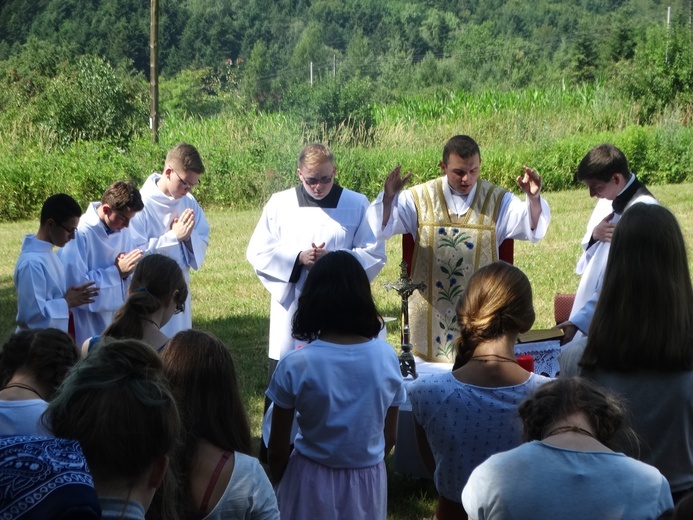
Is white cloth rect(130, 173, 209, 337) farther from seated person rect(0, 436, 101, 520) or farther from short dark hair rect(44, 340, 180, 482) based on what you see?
seated person rect(0, 436, 101, 520)

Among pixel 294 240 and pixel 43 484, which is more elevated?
pixel 43 484

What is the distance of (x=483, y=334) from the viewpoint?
3.00 m

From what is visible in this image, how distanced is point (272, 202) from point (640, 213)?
355cm

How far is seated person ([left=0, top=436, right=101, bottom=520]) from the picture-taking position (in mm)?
1580

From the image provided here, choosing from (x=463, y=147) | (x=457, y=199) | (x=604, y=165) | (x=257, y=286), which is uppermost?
(x=463, y=147)

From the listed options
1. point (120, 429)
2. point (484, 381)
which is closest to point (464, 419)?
point (484, 381)

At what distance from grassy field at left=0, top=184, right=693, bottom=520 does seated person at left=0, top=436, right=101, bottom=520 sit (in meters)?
3.56

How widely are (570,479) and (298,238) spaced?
3960 mm

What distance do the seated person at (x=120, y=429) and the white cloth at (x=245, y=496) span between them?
0.55 m

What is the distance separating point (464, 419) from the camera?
3.05 m

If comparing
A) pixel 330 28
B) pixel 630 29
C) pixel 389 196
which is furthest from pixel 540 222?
pixel 330 28

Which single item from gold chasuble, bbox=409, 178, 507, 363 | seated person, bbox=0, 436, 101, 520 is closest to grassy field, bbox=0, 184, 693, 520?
gold chasuble, bbox=409, 178, 507, 363

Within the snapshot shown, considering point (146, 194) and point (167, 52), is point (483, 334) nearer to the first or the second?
point (146, 194)

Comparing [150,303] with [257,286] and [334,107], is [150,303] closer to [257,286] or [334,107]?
[257,286]
